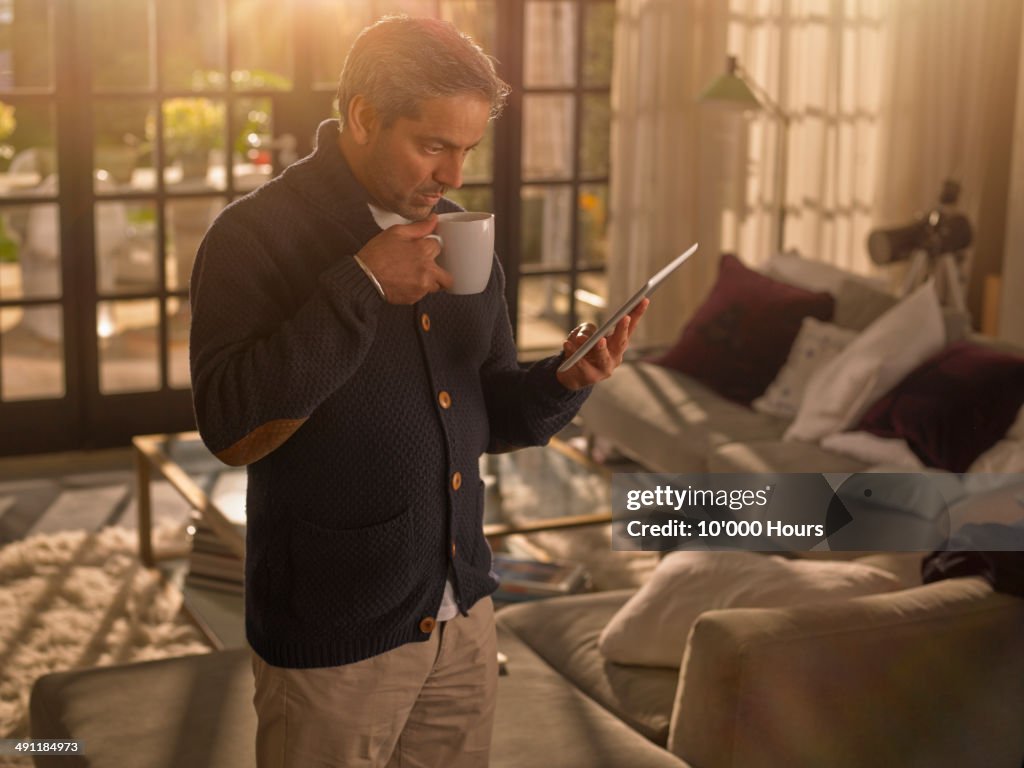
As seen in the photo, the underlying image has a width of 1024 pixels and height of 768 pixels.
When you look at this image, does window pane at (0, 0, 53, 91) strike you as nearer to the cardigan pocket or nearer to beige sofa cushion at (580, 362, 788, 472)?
beige sofa cushion at (580, 362, 788, 472)

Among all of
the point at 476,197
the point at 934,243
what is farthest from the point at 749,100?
the point at 476,197

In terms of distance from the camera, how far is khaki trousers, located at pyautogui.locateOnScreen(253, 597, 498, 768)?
1.59 meters

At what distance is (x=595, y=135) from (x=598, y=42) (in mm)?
373

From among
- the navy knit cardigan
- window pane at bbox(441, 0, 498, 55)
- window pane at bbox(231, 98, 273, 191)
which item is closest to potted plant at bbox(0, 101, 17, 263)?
window pane at bbox(231, 98, 273, 191)

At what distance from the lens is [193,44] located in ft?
17.0

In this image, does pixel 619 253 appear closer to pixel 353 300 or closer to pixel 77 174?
pixel 77 174

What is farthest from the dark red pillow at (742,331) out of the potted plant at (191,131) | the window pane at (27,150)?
the window pane at (27,150)

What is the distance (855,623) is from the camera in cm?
224

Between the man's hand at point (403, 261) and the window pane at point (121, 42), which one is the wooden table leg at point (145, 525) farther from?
the man's hand at point (403, 261)

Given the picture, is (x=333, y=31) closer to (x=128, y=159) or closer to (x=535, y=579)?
(x=128, y=159)

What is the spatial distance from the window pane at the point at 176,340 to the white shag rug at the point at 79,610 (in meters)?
1.15

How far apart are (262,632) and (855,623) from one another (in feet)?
3.32

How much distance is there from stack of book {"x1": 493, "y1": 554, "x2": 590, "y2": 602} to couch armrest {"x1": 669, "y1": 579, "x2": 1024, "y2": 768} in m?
1.14

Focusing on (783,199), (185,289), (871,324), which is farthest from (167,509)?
(783,199)
